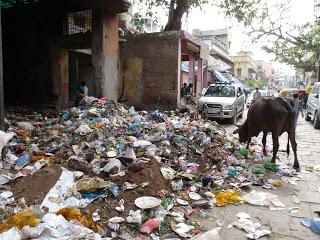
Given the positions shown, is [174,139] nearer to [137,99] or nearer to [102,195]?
[102,195]

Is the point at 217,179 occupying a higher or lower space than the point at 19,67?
lower

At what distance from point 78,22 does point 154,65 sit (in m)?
4.06

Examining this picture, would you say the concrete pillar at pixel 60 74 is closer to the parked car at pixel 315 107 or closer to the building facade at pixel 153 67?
the building facade at pixel 153 67

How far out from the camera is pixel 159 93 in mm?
14008

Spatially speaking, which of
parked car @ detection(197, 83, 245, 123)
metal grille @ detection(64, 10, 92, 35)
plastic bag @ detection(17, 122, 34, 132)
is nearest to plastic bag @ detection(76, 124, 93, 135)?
plastic bag @ detection(17, 122, 34, 132)

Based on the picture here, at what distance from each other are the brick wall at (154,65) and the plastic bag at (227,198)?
889 cm

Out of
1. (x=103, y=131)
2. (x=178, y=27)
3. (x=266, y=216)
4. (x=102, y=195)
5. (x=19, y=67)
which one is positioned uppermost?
(x=178, y=27)

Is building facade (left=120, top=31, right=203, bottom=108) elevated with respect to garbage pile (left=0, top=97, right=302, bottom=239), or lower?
elevated

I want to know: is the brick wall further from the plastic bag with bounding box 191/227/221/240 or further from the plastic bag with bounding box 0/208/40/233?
the plastic bag with bounding box 0/208/40/233

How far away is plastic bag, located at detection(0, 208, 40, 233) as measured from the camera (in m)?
3.45

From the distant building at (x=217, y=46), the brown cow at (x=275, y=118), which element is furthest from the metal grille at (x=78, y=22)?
the distant building at (x=217, y=46)

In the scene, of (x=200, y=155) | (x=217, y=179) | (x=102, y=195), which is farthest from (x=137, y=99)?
(x=102, y=195)

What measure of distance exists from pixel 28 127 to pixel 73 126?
1202 mm

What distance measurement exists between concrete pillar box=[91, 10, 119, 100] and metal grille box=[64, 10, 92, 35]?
1170mm
